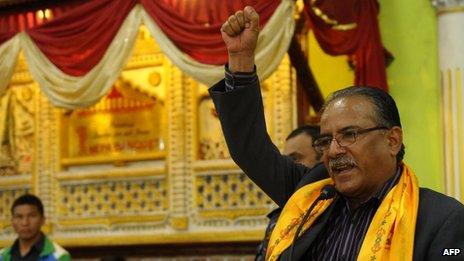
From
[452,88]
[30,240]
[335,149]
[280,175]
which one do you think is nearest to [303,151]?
[280,175]

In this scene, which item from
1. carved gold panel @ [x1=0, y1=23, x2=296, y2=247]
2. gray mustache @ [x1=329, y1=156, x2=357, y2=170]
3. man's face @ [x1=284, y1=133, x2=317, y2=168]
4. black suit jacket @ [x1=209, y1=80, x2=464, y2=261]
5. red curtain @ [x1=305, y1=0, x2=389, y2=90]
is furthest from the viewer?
carved gold panel @ [x1=0, y1=23, x2=296, y2=247]

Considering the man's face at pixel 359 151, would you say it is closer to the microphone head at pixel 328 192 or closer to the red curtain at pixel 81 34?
the microphone head at pixel 328 192

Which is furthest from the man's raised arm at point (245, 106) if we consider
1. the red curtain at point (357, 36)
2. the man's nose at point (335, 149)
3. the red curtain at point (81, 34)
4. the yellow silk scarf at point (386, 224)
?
the red curtain at point (81, 34)

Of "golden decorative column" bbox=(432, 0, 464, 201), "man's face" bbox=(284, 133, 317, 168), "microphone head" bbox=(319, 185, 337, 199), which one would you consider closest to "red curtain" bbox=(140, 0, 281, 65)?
"man's face" bbox=(284, 133, 317, 168)

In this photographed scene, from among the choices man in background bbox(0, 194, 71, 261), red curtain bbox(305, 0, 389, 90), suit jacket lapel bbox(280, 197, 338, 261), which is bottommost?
man in background bbox(0, 194, 71, 261)

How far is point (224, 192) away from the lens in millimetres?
7012

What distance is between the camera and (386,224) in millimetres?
2189

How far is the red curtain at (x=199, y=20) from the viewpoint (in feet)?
17.7

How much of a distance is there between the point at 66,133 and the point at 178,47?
2353mm

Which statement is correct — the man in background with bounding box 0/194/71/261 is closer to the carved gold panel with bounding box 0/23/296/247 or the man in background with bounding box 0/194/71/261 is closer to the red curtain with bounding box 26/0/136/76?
the red curtain with bounding box 26/0/136/76

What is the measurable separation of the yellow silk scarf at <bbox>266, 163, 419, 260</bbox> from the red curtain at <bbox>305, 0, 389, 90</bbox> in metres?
3.32

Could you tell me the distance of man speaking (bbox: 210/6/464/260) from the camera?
216 centimetres

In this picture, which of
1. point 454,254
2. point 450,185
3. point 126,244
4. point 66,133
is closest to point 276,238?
point 454,254

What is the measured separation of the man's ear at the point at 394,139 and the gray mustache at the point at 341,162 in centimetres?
12
